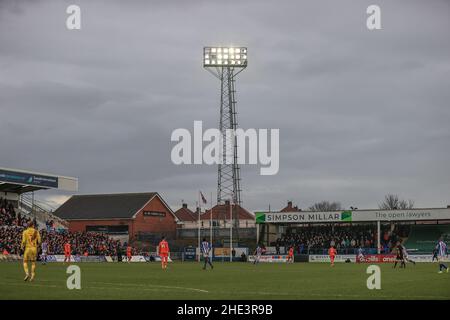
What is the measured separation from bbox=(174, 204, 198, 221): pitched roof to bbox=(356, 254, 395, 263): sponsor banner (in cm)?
6554

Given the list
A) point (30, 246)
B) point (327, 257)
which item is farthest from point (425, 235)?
point (30, 246)

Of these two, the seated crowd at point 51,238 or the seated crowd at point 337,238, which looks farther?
the seated crowd at point 337,238

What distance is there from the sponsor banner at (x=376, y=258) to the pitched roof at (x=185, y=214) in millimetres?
Result: 65537

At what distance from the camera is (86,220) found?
105 m

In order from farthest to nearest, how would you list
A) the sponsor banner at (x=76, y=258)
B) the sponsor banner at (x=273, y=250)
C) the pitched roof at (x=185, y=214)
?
1. the pitched roof at (x=185, y=214)
2. the sponsor banner at (x=273, y=250)
3. the sponsor banner at (x=76, y=258)

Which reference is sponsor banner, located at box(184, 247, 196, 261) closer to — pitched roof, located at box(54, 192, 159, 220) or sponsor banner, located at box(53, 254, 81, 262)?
sponsor banner, located at box(53, 254, 81, 262)

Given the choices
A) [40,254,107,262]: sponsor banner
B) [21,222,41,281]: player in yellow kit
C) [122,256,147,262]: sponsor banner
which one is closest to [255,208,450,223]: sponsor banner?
[122,256,147,262]: sponsor banner

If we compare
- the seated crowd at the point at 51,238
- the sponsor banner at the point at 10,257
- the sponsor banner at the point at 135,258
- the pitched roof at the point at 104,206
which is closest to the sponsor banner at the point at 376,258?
the sponsor banner at the point at 135,258

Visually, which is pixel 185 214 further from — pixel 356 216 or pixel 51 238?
pixel 51 238

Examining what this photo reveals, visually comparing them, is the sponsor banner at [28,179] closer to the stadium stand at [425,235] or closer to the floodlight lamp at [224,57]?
the floodlight lamp at [224,57]

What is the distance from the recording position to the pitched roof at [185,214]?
13288cm
